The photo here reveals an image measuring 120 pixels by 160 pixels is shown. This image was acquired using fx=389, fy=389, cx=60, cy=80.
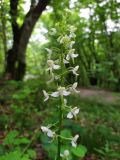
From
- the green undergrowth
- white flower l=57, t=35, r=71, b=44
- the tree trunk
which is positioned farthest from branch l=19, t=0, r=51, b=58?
white flower l=57, t=35, r=71, b=44

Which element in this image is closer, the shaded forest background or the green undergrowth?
the green undergrowth

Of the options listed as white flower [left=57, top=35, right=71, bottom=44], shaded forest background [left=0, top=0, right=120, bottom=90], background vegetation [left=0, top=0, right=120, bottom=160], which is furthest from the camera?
shaded forest background [left=0, top=0, right=120, bottom=90]

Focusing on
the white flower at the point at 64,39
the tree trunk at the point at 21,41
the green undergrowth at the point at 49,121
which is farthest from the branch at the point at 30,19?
the white flower at the point at 64,39

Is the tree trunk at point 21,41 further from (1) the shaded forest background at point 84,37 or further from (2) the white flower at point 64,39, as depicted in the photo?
(2) the white flower at point 64,39

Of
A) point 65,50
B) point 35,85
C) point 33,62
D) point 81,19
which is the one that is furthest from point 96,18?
point 65,50

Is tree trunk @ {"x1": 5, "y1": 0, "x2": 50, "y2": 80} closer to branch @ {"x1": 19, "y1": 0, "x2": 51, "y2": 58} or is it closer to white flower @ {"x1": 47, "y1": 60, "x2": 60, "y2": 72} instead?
branch @ {"x1": 19, "y1": 0, "x2": 51, "y2": 58}

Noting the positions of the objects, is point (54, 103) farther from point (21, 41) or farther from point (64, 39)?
point (64, 39)

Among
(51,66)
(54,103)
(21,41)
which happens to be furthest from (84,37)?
(51,66)
